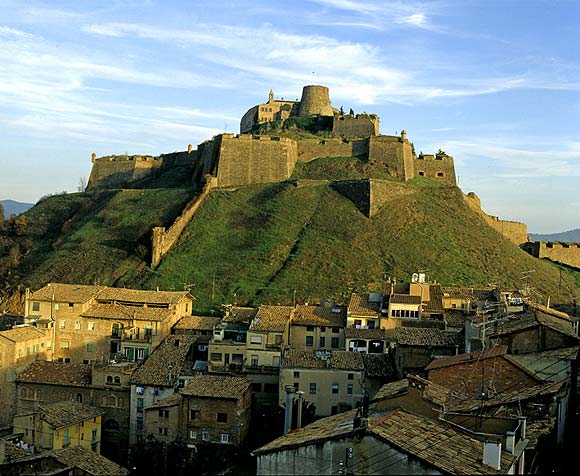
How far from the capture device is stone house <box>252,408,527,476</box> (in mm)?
15391

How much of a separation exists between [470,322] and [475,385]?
11.5 m

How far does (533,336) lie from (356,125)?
62.8m

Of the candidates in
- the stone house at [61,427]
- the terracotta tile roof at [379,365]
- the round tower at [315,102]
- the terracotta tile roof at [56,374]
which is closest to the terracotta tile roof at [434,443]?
the terracotta tile roof at [379,365]

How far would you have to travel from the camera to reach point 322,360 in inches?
1500

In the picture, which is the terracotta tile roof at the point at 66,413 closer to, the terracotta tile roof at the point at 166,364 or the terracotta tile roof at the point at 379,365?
the terracotta tile roof at the point at 166,364

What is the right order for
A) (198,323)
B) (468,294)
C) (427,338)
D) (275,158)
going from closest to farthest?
(427,338)
(198,323)
(468,294)
(275,158)

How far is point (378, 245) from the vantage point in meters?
64.6

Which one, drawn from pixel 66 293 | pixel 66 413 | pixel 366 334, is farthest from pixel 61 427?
pixel 366 334

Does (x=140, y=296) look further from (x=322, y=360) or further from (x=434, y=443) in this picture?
(x=434, y=443)

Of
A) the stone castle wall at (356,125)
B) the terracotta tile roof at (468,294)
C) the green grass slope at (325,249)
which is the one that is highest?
the stone castle wall at (356,125)

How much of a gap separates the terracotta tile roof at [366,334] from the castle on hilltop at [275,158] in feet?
123

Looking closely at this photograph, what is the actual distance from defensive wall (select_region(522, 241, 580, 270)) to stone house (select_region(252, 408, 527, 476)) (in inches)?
2428

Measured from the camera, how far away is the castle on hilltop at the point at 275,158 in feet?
263

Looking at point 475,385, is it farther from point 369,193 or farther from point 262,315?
point 369,193
